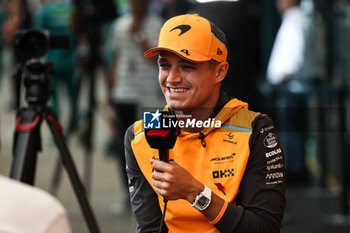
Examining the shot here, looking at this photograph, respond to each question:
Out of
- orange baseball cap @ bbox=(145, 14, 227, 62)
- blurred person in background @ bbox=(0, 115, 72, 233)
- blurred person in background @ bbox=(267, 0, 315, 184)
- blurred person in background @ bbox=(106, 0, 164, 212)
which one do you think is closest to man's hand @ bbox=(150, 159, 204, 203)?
orange baseball cap @ bbox=(145, 14, 227, 62)

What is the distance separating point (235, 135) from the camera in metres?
2.12

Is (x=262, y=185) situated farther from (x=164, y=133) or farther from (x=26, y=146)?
(x=26, y=146)

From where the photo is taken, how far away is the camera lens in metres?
2.88

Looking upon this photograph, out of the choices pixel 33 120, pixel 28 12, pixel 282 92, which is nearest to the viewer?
pixel 33 120

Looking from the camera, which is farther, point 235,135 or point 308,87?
point 308,87

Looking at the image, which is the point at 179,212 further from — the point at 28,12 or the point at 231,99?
the point at 28,12

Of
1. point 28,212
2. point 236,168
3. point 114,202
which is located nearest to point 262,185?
point 236,168

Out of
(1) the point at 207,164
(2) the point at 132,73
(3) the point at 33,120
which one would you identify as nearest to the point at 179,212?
(1) the point at 207,164

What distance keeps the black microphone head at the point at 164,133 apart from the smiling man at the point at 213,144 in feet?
0.64

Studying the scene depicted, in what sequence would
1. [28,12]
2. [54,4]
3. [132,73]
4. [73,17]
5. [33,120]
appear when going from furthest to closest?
1. [54,4]
2. [28,12]
3. [73,17]
4. [132,73]
5. [33,120]

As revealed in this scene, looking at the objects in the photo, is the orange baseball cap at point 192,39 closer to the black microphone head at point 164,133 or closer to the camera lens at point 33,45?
the black microphone head at point 164,133

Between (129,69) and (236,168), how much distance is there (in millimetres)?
2587

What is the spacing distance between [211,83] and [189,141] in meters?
0.20

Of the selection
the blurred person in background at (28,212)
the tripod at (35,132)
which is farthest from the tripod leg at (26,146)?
the blurred person in background at (28,212)
